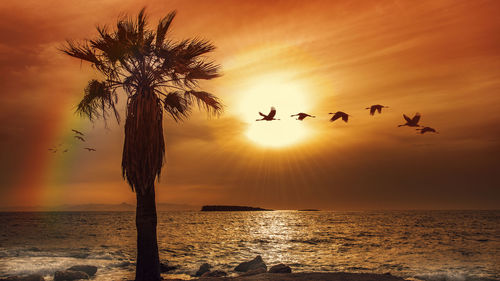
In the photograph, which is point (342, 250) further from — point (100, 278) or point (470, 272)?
point (100, 278)

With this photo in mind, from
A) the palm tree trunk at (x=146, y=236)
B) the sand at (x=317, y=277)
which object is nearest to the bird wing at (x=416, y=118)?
the sand at (x=317, y=277)

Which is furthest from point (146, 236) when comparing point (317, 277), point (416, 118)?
point (416, 118)

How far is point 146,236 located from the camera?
15938 mm

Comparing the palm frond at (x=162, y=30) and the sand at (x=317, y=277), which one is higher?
the palm frond at (x=162, y=30)

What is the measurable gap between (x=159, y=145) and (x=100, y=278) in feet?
37.6

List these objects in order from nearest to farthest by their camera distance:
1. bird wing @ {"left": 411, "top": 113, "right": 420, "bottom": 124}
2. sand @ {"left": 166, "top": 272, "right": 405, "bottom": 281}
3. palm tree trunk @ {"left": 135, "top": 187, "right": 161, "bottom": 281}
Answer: palm tree trunk @ {"left": 135, "top": 187, "right": 161, "bottom": 281}, bird wing @ {"left": 411, "top": 113, "right": 420, "bottom": 124}, sand @ {"left": 166, "top": 272, "right": 405, "bottom": 281}

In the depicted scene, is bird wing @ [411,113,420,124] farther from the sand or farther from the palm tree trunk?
the palm tree trunk

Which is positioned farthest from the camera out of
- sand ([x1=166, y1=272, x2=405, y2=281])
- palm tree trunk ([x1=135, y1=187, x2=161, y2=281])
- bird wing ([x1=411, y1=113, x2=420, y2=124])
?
sand ([x1=166, y1=272, x2=405, y2=281])

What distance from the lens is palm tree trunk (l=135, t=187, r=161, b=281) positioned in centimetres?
1588

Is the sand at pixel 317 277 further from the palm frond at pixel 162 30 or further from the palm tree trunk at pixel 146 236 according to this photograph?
the palm frond at pixel 162 30

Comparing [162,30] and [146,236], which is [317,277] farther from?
[162,30]

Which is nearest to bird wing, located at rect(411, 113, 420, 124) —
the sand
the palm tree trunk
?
the sand

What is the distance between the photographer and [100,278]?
23.0 meters

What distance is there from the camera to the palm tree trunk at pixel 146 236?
625 inches
